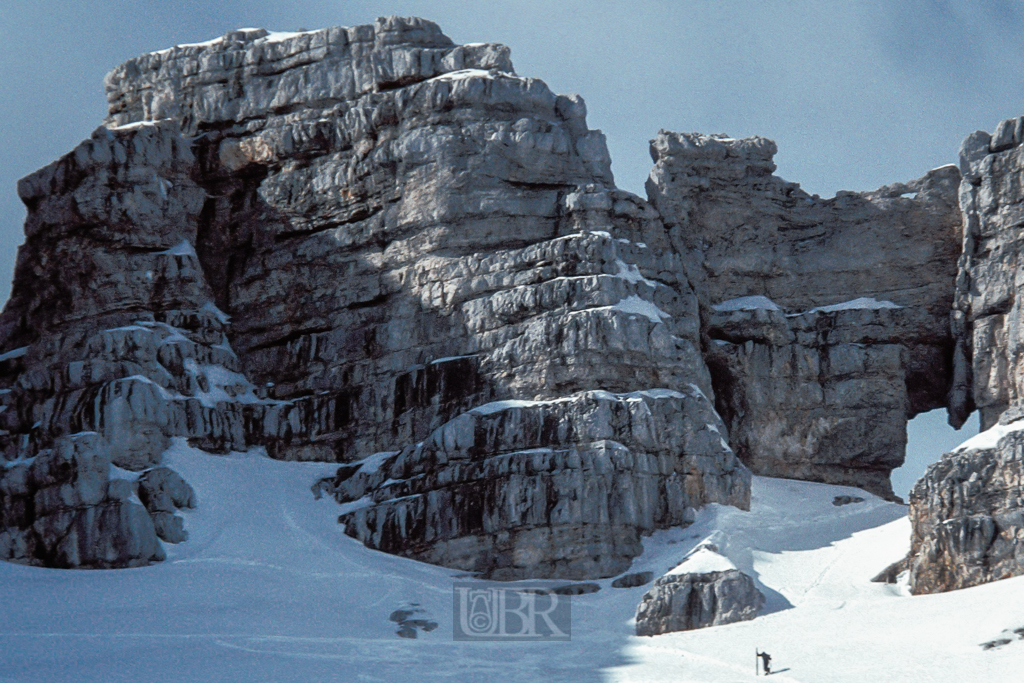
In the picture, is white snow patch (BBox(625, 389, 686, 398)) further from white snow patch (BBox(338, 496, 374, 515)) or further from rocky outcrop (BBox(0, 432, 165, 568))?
rocky outcrop (BBox(0, 432, 165, 568))

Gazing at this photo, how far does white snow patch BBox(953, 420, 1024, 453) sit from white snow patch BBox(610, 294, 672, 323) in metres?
16.9

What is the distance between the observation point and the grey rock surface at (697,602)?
221 ft

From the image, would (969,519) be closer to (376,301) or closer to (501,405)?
(501,405)

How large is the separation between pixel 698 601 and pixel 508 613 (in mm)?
8109

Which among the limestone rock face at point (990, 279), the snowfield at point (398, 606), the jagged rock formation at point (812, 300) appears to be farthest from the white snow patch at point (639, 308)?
the limestone rock face at point (990, 279)

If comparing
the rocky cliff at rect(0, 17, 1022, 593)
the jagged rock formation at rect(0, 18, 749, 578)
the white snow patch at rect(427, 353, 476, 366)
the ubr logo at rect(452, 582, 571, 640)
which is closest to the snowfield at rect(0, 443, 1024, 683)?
the ubr logo at rect(452, 582, 571, 640)

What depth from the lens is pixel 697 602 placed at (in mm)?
68062

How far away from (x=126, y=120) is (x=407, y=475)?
32445mm

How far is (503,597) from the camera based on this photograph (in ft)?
235

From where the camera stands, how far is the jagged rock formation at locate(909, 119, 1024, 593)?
67.9 m

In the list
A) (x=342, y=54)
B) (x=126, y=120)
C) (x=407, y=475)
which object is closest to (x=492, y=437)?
(x=407, y=475)

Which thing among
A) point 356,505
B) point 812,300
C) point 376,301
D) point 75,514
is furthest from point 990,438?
point 75,514

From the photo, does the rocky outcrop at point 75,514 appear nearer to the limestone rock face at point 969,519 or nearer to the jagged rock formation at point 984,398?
the limestone rock face at point 969,519

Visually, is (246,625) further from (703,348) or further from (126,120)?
(126,120)
